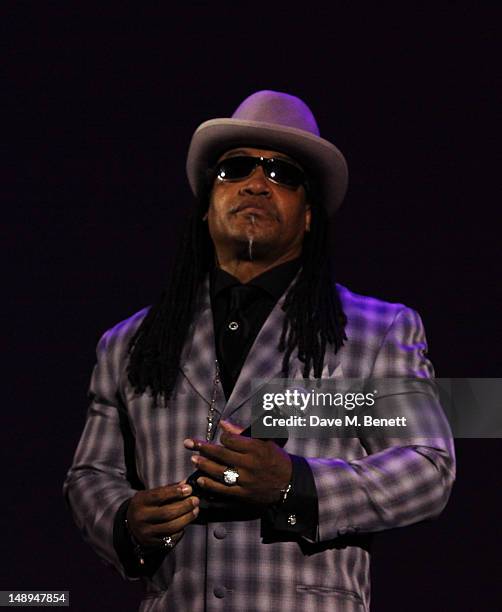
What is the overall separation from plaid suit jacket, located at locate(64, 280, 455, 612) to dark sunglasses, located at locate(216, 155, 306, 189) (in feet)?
1.16

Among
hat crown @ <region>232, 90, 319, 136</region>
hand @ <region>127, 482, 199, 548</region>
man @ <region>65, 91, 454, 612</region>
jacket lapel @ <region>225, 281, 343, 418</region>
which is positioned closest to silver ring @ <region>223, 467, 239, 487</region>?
man @ <region>65, 91, 454, 612</region>

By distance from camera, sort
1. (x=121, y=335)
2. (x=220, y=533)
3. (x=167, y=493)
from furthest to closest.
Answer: (x=121, y=335), (x=220, y=533), (x=167, y=493)

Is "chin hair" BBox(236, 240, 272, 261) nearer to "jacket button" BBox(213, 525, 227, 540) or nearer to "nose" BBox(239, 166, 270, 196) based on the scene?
"nose" BBox(239, 166, 270, 196)

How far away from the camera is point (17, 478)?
425 centimetres

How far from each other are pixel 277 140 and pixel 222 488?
1.09 meters

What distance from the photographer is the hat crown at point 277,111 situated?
136 inches

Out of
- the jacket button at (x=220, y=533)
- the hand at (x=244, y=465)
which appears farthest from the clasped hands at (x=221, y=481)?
the jacket button at (x=220, y=533)

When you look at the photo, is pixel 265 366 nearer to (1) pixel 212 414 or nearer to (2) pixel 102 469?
(1) pixel 212 414

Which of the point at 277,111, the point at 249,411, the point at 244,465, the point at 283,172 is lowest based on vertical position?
the point at 244,465

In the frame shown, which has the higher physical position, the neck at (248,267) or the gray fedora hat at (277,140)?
the gray fedora hat at (277,140)

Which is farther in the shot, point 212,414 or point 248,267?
point 248,267

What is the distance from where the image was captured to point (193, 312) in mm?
3352

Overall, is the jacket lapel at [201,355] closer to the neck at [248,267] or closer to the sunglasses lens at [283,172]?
the neck at [248,267]

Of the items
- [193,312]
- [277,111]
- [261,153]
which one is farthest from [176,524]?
[277,111]
